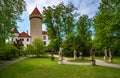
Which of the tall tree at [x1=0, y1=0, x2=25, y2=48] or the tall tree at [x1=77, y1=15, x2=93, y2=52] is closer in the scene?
A: the tall tree at [x1=0, y1=0, x2=25, y2=48]

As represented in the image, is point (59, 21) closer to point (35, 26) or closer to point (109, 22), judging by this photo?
point (109, 22)

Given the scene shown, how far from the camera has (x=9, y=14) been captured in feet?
72.4

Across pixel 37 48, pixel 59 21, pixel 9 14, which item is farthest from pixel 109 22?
pixel 37 48

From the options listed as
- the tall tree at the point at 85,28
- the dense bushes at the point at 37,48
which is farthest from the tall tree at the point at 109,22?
the dense bushes at the point at 37,48

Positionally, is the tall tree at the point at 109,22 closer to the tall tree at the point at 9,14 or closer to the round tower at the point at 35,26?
the tall tree at the point at 9,14

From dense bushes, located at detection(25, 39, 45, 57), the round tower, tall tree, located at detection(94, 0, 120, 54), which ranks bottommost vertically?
dense bushes, located at detection(25, 39, 45, 57)

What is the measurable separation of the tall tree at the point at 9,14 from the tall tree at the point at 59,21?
748 inches

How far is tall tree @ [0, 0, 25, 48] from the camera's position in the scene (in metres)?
21.6

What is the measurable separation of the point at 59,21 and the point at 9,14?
22.7 metres

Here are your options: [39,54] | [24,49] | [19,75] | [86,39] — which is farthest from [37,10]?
[19,75]

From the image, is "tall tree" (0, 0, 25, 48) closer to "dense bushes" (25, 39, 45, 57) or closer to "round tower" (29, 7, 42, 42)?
"dense bushes" (25, 39, 45, 57)

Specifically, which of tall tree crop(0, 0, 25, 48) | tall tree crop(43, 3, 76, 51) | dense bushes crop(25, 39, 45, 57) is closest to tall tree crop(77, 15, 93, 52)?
tall tree crop(43, 3, 76, 51)

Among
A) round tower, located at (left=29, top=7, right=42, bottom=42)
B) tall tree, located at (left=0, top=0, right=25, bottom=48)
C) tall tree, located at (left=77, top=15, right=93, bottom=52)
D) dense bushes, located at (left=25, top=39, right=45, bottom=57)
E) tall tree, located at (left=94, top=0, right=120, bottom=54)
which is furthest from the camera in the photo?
round tower, located at (left=29, top=7, right=42, bottom=42)

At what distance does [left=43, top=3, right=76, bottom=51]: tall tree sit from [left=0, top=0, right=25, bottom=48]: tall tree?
1901cm
